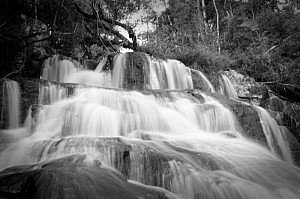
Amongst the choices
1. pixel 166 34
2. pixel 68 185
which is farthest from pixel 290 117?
pixel 166 34

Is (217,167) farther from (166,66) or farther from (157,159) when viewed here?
(166,66)

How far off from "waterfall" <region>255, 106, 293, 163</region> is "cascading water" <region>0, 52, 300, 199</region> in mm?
530

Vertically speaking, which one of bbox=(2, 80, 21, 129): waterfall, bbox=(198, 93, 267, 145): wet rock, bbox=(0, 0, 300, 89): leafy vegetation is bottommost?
bbox=(198, 93, 267, 145): wet rock

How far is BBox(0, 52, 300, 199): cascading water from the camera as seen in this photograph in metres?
2.72

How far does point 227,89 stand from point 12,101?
7437 millimetres

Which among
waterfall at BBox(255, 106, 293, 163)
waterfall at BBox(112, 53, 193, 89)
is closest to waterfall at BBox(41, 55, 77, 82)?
waterfall at BBox(112, 53, 193, 89)

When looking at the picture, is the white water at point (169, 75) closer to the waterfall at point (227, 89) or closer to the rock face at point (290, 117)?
the waterfall at point (227, 89)

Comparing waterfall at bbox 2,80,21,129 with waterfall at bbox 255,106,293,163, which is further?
waterfall at bbox 255,106,293,163

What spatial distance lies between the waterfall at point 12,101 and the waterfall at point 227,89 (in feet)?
23.0

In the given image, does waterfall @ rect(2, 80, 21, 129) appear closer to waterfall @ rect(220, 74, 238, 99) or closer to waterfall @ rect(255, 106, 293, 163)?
waterfall @ rect(255, 106, 293, 163)

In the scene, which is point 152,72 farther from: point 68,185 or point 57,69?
point 68,185

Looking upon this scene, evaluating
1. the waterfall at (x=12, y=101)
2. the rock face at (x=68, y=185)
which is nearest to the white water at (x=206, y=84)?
the waterfall at (x=12, y=101)

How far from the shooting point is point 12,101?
5.29 metres

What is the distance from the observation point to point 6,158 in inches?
149
